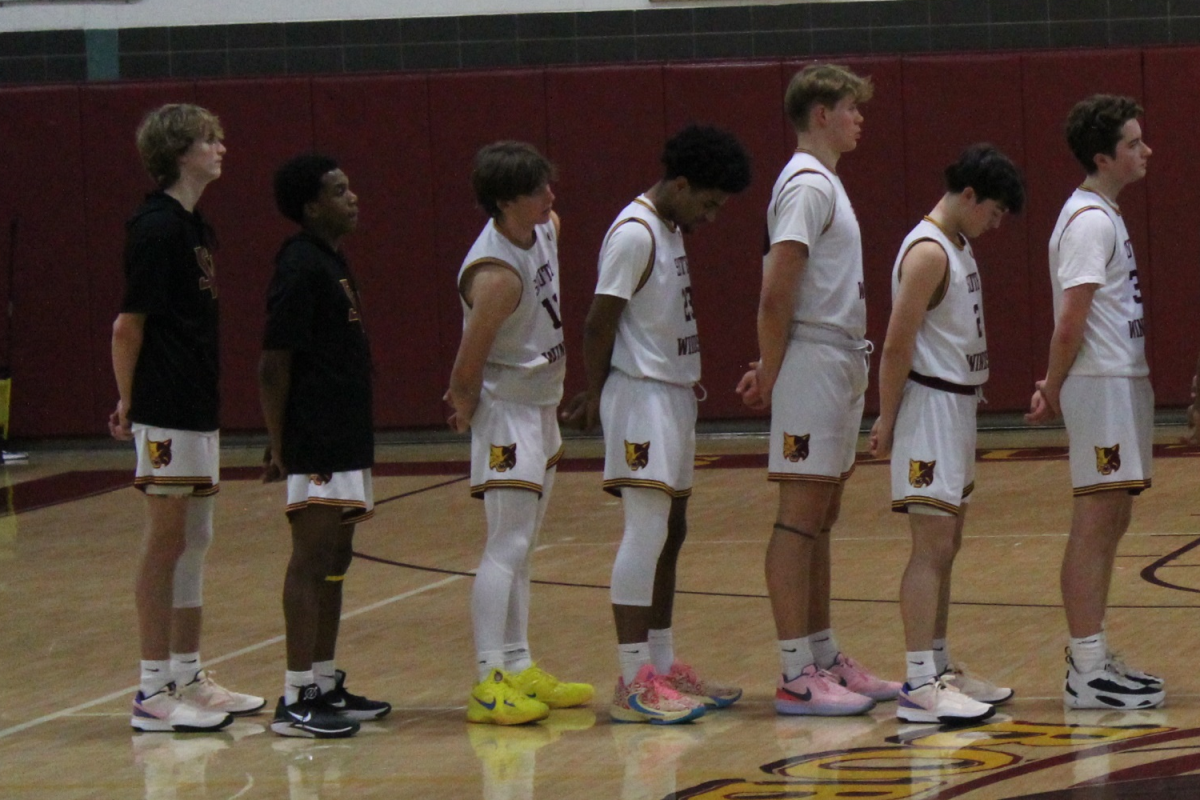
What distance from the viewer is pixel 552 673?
5.09 meters

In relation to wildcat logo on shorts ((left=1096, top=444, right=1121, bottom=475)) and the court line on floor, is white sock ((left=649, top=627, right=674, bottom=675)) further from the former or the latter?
the court line on floor

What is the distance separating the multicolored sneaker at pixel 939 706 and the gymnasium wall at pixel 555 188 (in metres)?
6.50

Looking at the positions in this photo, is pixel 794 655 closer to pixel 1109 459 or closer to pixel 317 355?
pixel 1109 459

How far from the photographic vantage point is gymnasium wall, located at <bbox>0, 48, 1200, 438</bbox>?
10.7 meters

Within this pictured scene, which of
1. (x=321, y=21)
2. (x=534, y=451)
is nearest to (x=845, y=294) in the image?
(x=534, y=451)

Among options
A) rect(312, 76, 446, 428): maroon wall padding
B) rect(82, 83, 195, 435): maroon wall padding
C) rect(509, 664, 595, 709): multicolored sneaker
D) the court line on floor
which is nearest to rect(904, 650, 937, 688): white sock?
rect(509, 664, 595, 709): multicolored sneaker

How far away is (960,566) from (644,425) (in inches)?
100

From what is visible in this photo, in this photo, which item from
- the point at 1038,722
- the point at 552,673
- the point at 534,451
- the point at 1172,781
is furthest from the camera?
the point at 552,673

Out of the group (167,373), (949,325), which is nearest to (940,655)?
(949,325)

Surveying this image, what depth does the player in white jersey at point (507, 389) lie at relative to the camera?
14.8 feet

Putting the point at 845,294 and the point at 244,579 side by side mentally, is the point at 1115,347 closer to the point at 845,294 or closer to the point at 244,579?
the point at 845,294

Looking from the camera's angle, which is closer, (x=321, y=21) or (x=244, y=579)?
(x=244, y=579)

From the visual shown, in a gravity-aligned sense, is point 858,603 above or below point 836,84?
below

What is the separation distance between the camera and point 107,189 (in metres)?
11.5
